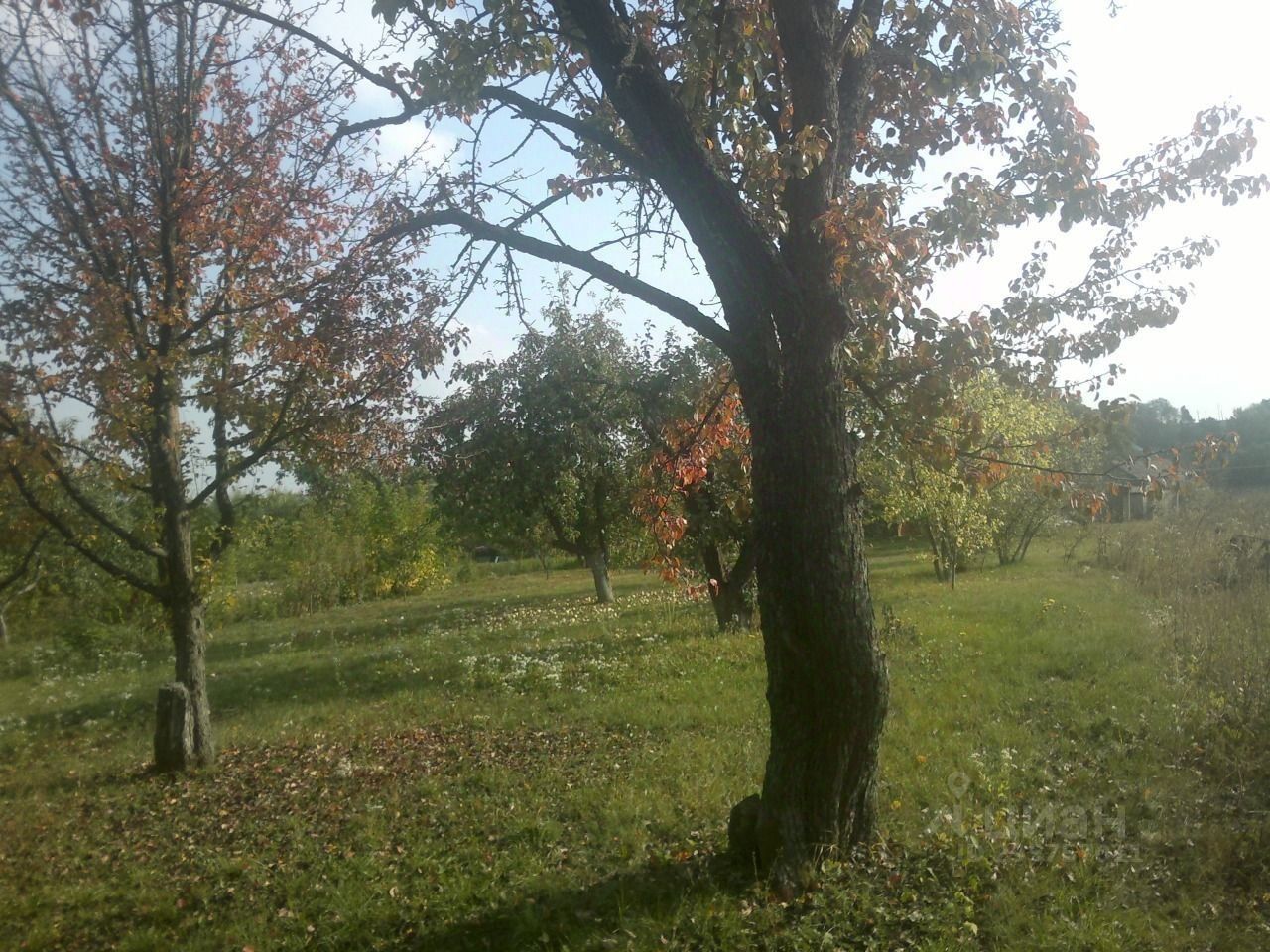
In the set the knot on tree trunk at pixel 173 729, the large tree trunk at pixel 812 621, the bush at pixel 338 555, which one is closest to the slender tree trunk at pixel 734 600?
the knot on tree trunk at pixel 173 729

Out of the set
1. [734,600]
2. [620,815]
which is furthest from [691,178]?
[734,600]

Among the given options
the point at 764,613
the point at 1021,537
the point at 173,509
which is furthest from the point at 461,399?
the point at 1021,537

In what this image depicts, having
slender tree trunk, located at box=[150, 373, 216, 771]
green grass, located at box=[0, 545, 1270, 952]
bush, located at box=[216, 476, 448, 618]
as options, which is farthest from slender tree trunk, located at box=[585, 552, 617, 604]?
slender tree trunk, located at box=[150, 373, 216, 771]

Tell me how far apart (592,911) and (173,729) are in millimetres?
4930

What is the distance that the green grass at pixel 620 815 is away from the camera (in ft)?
14.6

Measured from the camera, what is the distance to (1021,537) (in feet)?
84.8

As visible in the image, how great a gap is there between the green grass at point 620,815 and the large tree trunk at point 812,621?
0.95 feet

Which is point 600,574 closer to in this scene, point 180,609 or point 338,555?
point 338,555

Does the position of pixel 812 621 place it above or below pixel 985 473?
below

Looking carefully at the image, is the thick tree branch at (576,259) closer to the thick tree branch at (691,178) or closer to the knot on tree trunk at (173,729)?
the thick tree branch at (691,178)

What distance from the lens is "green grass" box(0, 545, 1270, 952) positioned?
4465 millimetres

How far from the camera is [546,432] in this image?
17906 mm

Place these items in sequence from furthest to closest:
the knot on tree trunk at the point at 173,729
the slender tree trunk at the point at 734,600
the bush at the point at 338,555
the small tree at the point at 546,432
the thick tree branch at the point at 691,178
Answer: the bush at the point at 338,555, the small tree at the point at 546,432, the slender tree trunk at the point at 734,600, the knot on tree trunk at the point at 173,729, the thick tree branch at the point at 691,178

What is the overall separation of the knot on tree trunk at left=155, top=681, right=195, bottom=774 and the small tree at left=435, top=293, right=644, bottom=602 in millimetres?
9735
